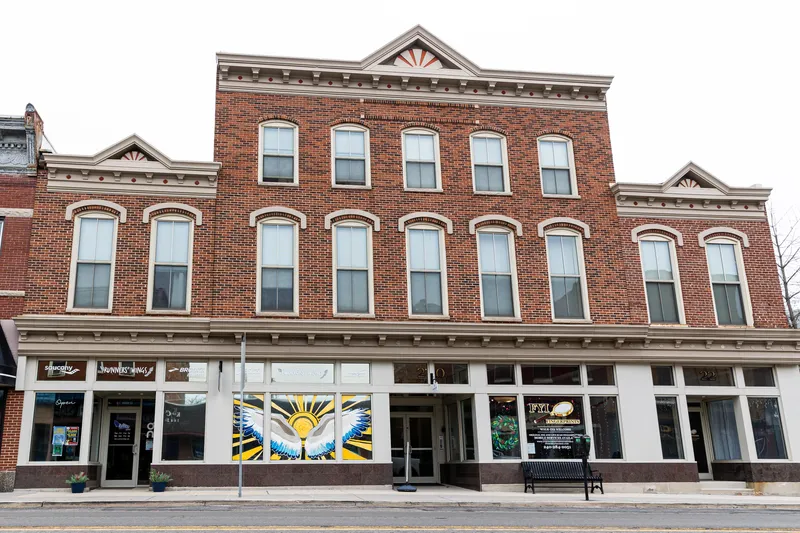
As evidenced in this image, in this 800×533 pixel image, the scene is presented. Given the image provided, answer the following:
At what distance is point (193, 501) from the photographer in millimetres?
14711

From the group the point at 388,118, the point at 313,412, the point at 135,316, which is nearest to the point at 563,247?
the point at 388,118

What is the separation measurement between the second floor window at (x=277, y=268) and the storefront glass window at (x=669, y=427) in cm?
1024

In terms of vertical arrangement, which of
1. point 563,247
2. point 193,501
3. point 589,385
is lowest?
point 193,501

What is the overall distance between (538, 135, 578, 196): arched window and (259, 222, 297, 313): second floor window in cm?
737

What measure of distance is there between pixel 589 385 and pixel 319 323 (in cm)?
737

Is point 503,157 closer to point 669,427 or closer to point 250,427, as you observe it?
point 669,427

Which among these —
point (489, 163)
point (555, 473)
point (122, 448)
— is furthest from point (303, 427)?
point (489, 163)

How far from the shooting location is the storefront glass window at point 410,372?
63.5 ft

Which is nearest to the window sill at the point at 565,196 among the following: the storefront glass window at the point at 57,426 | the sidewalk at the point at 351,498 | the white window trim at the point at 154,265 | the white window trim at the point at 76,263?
the sidewalk at the point at 351,498

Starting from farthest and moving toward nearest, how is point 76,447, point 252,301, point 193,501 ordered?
point 252,301 < point 76,447 < point 193,501

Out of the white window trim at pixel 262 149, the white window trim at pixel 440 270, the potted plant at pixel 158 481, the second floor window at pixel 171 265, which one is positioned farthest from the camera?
the white window trim at pixel 262 149

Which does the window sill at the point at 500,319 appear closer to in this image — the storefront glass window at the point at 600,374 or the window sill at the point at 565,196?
the storefront glass window at the point at 600,374

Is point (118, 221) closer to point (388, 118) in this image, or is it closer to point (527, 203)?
point (388, 118)

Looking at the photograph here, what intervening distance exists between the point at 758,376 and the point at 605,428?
494 centimetres
